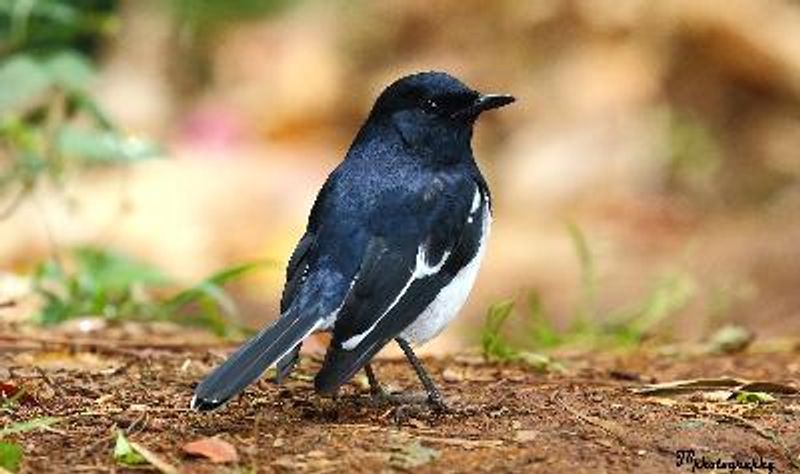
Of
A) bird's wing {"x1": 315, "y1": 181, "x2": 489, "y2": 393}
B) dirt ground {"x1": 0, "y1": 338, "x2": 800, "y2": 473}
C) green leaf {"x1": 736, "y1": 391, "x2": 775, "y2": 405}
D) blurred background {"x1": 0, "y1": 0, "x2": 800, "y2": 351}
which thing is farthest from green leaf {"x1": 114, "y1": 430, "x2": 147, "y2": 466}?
blurred background {"x1": 0, "y1": 0, "x2": 800, "y2": 351}

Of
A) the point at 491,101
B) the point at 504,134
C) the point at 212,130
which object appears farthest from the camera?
the point at 212,130

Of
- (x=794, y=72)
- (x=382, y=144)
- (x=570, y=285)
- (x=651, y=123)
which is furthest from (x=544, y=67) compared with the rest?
(x=382, y=144)

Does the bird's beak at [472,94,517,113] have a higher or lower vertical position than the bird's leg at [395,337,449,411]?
higher

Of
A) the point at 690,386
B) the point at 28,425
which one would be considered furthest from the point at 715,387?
the point at 28,425

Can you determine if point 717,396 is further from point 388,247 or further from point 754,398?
point 388,247

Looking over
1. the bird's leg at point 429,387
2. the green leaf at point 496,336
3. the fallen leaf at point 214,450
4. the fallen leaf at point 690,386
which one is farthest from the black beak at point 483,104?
the fallen leaf at point 214,450

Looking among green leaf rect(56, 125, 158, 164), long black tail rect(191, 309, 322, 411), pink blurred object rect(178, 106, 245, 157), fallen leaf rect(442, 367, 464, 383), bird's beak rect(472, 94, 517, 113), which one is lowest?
fallen leaf rect(442, 367, 464, 383)

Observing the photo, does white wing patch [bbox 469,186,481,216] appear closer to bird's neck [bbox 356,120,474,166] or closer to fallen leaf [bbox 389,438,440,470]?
bird's neck [bbox 356,120,474,166]
